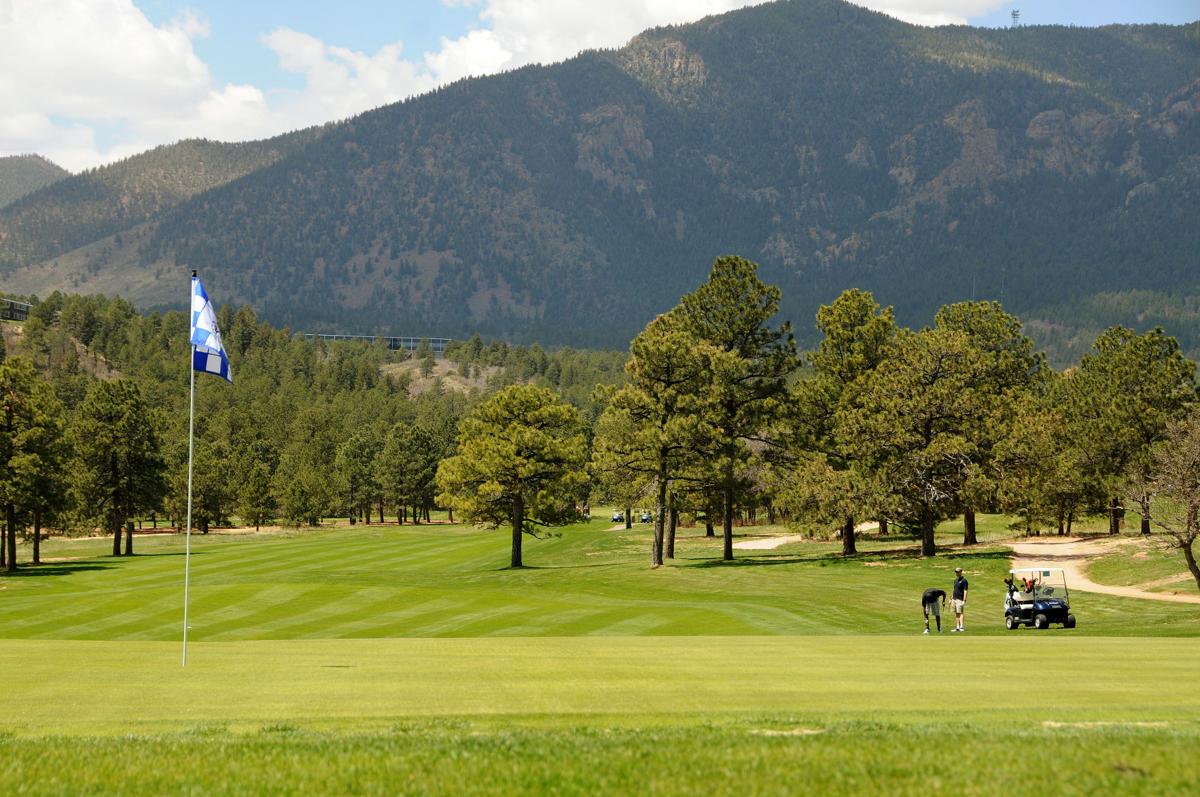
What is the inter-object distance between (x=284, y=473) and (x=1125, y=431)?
394 feet

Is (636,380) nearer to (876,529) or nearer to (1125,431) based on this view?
(1125,431)

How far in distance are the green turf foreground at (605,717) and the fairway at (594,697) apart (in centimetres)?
6

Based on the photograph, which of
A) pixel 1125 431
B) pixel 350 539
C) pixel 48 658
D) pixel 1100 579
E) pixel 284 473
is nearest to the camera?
pixel 48 658

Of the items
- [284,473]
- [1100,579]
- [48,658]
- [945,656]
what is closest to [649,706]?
[945,656]

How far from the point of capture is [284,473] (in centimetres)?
16450

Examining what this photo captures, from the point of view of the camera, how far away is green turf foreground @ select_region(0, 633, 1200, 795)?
11.8 meters

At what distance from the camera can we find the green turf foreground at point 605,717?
1184cm

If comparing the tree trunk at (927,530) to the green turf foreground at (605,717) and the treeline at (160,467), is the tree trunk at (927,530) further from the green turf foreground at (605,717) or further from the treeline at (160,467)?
the treeline at (160,467)

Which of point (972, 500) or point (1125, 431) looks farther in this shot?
point (1125, 431)

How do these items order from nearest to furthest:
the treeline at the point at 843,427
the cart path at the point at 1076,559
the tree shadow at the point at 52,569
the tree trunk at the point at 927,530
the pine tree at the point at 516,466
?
the cart path at the point at 1076,559, the treeline at the point at 843,427, the tree trunk at the point at 927,530, the pine tree at the point at 516,466, the tree shadow at the point at 52,569

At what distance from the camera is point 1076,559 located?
64.9 metres

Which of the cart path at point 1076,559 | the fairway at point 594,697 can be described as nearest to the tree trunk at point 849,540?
the cart path at point 1076,559

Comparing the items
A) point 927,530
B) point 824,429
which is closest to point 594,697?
point 927,530

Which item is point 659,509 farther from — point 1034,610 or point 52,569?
point 52,569
